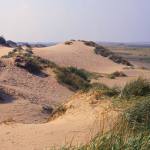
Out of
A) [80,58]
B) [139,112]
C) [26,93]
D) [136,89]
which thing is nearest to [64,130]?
[139,112]

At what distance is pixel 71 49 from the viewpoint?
174ft

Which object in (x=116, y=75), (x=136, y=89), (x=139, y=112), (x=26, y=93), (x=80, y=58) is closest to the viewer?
(x=139, y=112)

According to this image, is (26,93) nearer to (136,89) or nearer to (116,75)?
(136,89)

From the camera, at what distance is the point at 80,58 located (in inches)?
1934

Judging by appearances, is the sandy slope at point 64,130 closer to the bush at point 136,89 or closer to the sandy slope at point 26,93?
the bush at point 136,89

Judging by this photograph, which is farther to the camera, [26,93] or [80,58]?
[80,58]

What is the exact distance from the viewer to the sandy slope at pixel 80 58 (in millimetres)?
46438

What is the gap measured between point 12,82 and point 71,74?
6.20m

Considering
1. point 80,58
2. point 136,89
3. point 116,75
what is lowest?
point 116,75

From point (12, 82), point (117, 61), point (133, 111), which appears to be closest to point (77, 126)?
point (133, 111)

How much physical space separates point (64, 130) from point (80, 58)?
3701cm

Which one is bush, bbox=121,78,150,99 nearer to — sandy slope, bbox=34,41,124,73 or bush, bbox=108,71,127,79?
bush, bbox=108,71,127,79

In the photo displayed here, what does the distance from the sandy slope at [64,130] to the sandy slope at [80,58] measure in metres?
30.5

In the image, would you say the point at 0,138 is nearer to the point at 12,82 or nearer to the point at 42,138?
the point at 42,138
